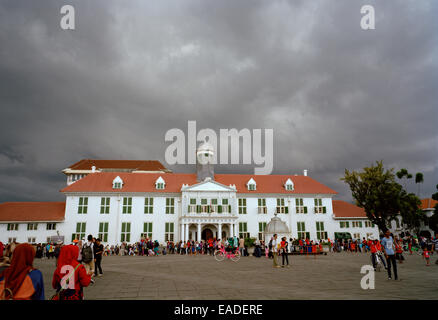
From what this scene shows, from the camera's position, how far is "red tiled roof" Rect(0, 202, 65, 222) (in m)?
39.2

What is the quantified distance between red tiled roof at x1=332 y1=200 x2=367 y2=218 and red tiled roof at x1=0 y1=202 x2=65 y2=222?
1657 inches

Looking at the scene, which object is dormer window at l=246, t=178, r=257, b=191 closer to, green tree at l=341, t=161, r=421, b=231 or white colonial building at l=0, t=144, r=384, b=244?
white colonial building at l=0, t=144, r=384, b=244

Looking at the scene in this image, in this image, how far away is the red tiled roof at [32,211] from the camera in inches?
1542

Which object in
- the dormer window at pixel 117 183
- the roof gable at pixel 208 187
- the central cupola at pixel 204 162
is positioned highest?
the central cupola at pixel 204 162

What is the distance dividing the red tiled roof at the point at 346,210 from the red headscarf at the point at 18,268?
47.6 metres

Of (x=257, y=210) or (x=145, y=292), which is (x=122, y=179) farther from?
(x=145, y=292)

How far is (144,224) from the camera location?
1629 inches

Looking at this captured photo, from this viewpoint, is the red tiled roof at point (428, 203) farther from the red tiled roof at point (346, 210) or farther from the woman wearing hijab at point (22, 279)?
the woman wearing hijab at point (22, 279)

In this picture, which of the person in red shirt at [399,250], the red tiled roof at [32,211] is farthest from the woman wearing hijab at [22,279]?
the red tiled roof at [32,211]

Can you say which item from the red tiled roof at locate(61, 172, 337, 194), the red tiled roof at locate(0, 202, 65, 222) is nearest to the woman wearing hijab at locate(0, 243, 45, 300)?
the red tiled roof at locate(61, 172, 337, 194)
